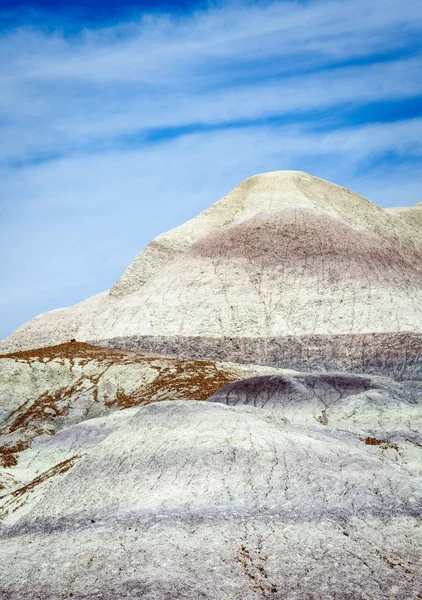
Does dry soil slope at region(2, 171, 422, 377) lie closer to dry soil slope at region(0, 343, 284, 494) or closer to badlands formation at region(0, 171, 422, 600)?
badlands formation at region(0, 171, 422, 600)

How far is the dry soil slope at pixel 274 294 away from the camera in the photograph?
53469 millimetres

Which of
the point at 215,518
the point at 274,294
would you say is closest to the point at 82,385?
the point at 215,518

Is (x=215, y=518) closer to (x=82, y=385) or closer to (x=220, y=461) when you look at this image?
(x=220, y=461)

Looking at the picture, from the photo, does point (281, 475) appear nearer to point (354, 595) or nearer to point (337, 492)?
point (337, 492)

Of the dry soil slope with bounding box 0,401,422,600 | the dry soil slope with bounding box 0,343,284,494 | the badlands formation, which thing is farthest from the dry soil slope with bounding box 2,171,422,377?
the dry soil slope with bounding box 0,401,422,600

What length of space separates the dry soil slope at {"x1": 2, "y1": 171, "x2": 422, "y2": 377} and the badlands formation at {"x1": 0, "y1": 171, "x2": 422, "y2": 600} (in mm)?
289

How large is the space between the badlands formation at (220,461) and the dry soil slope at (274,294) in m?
0.29

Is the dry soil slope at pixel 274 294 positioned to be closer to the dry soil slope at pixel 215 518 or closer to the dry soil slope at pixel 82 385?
the dry soil slope at pixel 82 385

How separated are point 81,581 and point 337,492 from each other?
599 cm

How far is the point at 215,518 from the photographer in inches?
531

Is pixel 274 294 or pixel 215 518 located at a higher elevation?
pixel 274 294

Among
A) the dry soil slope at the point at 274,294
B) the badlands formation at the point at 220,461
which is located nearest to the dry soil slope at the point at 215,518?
the badlands formation at the point at 220,461

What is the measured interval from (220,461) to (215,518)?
90.4 inches

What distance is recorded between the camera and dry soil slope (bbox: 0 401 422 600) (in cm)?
1105
